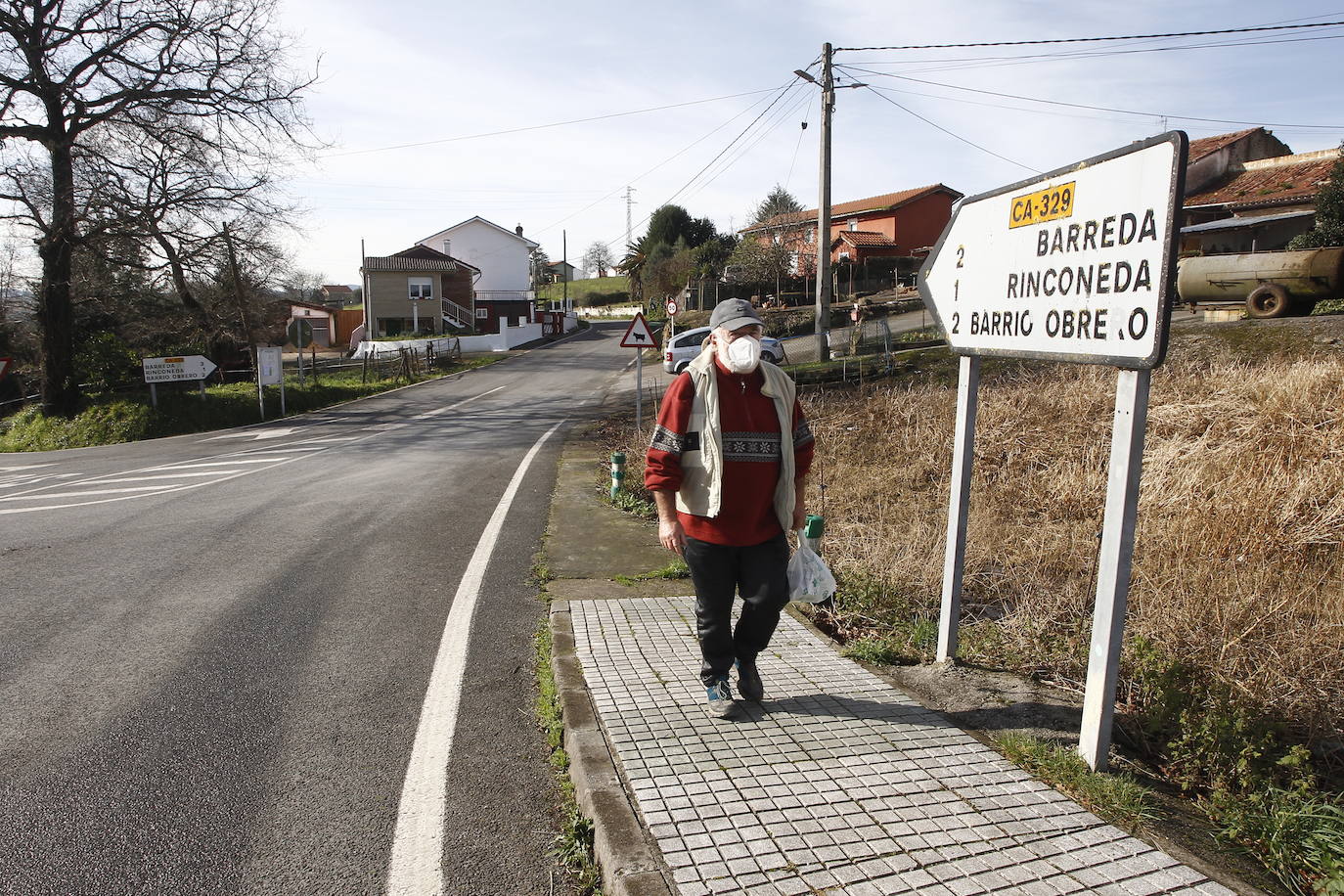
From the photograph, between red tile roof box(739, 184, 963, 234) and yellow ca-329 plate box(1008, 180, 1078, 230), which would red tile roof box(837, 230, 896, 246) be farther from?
yellow ca-329 plate box(1008, 180, 1078, 230)

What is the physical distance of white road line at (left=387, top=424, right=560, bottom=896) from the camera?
2.93m

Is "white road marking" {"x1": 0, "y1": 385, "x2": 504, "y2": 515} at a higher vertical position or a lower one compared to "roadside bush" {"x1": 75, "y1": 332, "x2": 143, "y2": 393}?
lower

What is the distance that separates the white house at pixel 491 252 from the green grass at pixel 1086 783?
224 feet

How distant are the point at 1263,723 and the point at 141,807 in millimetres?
4436

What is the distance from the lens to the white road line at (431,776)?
2928 millimetres

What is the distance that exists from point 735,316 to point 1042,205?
54.2 inches

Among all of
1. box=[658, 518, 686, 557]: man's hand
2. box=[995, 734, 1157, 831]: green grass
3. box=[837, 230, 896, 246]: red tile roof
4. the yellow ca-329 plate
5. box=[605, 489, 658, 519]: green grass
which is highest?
box=[837, 230, 896, 246]: red tile roof

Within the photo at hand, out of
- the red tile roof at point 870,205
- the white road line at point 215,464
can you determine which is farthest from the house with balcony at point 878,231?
the white road line at point 215,464

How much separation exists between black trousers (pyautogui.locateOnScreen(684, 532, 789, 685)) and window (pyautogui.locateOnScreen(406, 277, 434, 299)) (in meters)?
55.5

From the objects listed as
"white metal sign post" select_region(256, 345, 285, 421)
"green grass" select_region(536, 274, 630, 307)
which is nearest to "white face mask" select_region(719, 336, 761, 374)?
"white metal sign post" select_region(256, 345, 285, 421)

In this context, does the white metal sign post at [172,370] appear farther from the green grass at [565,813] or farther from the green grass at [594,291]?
the green grass at [594,291]

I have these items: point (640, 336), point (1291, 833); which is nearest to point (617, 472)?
point (640, 336)

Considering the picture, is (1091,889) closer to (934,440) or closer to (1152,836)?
(1152,836)

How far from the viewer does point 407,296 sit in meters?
56.0
